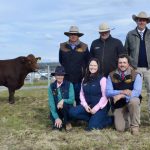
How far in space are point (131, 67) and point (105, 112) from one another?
37.9 inches

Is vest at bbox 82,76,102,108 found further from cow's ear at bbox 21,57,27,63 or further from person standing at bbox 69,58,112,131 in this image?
cow's ear at bbox 21,57,27,63

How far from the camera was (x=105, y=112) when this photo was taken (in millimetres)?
8203

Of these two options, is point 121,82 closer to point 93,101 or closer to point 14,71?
point 93,101

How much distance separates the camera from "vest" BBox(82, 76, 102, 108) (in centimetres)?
815

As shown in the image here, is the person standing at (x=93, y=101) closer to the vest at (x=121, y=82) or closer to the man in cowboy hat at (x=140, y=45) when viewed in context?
the vest at (x=121, y=82)

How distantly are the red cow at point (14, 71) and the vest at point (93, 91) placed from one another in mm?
5338

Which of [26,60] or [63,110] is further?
[26,60]

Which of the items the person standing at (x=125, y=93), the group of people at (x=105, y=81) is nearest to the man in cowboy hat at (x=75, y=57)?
the group of people at (x=105, y=81)

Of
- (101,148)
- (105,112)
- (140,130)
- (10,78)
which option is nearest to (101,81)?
(105,112)

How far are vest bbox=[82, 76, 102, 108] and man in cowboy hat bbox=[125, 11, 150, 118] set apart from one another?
77cm

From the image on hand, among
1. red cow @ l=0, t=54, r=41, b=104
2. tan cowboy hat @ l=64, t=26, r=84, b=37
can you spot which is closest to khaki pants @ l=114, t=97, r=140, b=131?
tan cowboy hat @ l=64, t=26, r=84, b=37

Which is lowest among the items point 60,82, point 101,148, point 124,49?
point 101,148

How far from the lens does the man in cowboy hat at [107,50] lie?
8414 mm

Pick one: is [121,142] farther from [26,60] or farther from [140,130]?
[26,60]
